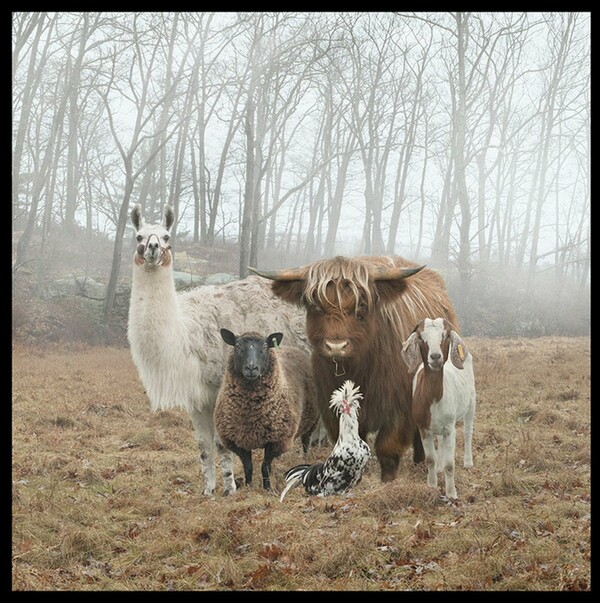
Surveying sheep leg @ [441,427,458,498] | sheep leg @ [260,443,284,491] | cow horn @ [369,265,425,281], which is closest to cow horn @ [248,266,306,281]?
cow horn @ [369,265,425,281]

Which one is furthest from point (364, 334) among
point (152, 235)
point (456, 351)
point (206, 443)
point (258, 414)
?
point (206, 443)

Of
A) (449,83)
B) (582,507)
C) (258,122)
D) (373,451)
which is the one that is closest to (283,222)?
(258,122)

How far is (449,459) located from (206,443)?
7.59 feet

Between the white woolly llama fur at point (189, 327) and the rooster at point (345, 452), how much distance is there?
1.17 metres

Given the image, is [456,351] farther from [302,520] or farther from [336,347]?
[302,520]

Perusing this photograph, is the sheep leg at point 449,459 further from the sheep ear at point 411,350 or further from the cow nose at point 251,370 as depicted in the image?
the cow nose at point 251,370

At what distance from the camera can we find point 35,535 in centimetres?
463

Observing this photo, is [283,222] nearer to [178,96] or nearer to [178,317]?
[178,96]

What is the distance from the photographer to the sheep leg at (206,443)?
19.2 ft

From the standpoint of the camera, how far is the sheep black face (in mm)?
5203

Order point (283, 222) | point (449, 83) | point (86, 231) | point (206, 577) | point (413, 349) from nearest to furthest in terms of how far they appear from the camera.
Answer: point (206, 577) → point (413, 349) → point (449, 83) → point (283, 222) → point (86, 231)

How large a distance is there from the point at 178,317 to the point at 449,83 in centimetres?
329

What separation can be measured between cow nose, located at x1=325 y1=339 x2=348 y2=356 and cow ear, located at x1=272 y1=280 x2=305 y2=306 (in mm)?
522

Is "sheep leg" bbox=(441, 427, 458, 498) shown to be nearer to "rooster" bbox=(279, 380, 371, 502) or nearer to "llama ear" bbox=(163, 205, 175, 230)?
"rooster" bbox=(279, 380, 371, 502)
